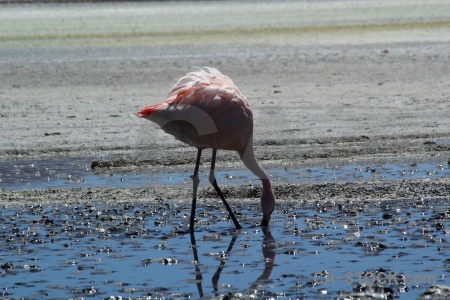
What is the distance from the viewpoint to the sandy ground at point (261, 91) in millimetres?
11938

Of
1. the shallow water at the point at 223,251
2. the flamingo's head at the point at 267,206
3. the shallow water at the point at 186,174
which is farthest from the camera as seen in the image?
the shallow water at the point at 186,174

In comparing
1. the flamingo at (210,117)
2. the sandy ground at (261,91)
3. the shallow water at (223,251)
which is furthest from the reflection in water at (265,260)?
the sandy ground at (261,91)

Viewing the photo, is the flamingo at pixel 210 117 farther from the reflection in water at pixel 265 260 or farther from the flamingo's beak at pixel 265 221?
the reflection in water at pixel 265 260

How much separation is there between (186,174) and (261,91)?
6.48 metres

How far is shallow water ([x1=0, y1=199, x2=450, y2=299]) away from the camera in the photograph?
6.71m

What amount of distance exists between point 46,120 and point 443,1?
3461cm

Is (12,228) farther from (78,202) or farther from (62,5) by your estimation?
(62,5)

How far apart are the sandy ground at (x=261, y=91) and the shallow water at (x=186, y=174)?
0.38 meters

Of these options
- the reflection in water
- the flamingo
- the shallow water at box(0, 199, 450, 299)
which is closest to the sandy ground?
the shallow water at box(0, 199, 450, 299)

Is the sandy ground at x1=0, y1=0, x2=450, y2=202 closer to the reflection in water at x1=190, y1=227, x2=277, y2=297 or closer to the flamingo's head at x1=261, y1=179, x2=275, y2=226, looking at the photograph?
the flamingo's head at x1=261, y1=179, x2=275, y2=226

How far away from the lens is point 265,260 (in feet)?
24.3

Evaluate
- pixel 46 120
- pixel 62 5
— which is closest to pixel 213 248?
pixel 46 120

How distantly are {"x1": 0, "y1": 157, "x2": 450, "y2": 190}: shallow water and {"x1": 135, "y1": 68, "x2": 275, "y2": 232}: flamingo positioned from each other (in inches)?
68.9

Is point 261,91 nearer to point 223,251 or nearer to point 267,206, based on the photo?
point 267,206
